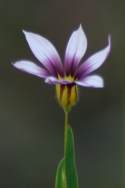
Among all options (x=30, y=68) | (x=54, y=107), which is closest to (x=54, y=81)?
(x=30, y=68)

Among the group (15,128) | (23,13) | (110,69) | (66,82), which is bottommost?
(66,82)

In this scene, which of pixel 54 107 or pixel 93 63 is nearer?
pixel 93 63

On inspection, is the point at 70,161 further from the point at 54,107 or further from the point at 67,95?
the point at 54,107

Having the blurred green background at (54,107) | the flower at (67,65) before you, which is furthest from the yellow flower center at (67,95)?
the blurred green background at (54,107)

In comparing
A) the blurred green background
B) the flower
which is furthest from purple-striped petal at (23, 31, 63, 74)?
the blurred green background

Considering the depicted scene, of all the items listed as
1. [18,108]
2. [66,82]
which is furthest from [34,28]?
[66,82]

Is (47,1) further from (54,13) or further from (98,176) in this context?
(98,176)
